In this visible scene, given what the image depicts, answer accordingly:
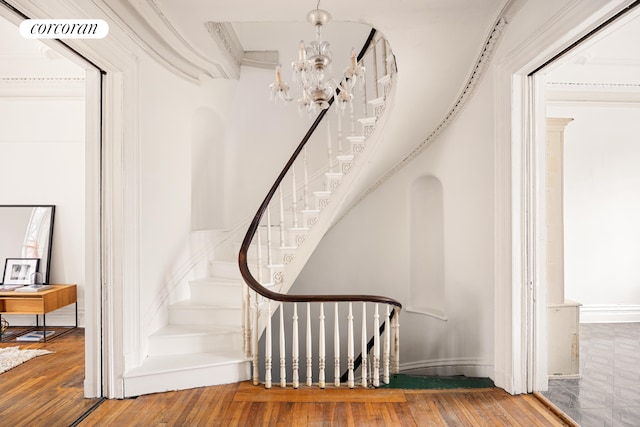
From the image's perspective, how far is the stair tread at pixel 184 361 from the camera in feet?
10.3

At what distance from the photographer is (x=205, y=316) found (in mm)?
3832

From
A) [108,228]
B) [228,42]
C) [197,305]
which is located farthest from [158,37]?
[197,305]

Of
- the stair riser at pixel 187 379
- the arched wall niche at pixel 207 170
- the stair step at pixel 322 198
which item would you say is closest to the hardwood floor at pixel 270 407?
the stair riser at pixel 187 379

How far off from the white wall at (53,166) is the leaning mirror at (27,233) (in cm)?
8

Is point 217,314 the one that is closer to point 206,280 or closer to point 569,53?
point 206,280

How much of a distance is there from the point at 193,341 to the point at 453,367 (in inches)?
104

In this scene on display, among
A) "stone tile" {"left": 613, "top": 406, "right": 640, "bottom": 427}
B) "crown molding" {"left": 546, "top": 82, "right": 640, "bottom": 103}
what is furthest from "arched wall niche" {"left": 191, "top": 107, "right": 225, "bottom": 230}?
"crown molding" {"left": 546, "top": 82, "right": 640, "bottom": 103}

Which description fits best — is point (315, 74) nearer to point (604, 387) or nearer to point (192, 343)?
point (192, 343)

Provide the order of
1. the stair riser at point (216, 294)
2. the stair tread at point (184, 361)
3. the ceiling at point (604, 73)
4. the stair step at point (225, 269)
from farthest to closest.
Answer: the stair step at point (225, 269)
the ceiling at point (604, 73)
the stair riser at point (216, 294)
the stair tread at point (184, 361)

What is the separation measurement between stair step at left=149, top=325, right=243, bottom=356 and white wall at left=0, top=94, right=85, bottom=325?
227 centimetres

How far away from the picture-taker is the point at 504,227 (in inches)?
120

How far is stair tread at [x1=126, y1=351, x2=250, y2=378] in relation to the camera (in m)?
3.14

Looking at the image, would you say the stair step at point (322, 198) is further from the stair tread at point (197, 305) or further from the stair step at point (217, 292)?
the stair tread at point (197, 305)

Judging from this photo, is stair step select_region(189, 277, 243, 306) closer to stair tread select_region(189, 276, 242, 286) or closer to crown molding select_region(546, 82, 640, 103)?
stair tread select_region(189, 276, 242, 286)
